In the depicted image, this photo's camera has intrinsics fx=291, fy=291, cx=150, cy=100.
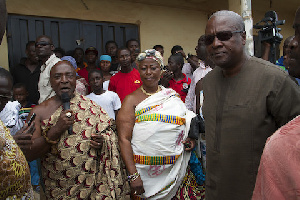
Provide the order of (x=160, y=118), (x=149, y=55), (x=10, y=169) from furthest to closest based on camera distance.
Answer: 1. (x=149, y=55)
2. (x=160, y=118)
3. (x=10, y=169)

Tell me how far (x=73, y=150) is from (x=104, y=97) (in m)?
1.54

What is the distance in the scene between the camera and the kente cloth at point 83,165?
269cm

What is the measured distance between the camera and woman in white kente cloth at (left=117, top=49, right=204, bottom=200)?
113 inches

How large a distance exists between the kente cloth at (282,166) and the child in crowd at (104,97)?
331 centimetres

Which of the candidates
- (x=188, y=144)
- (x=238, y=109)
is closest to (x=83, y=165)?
(x=188, y=144)

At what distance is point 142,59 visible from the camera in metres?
3.18

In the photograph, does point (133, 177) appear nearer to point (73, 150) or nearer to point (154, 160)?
point (154, 160)

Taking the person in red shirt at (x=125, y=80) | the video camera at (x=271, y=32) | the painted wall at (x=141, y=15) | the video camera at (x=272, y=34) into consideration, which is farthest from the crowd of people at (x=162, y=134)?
the painted wall at (x=141, y=15)

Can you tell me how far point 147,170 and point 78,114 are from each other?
2.86ft

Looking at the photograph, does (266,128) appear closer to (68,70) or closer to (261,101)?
(261,101)

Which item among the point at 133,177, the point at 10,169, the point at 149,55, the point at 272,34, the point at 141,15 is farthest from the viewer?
the point at 141,15

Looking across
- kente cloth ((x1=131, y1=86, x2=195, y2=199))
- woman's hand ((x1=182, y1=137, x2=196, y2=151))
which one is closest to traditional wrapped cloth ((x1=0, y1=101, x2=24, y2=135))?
kente cloth ((x1=131, y1=86, x2=195, y2=199))

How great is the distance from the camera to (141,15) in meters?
7.98

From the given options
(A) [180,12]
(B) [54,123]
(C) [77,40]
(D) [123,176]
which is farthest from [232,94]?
(A) [180,12]
